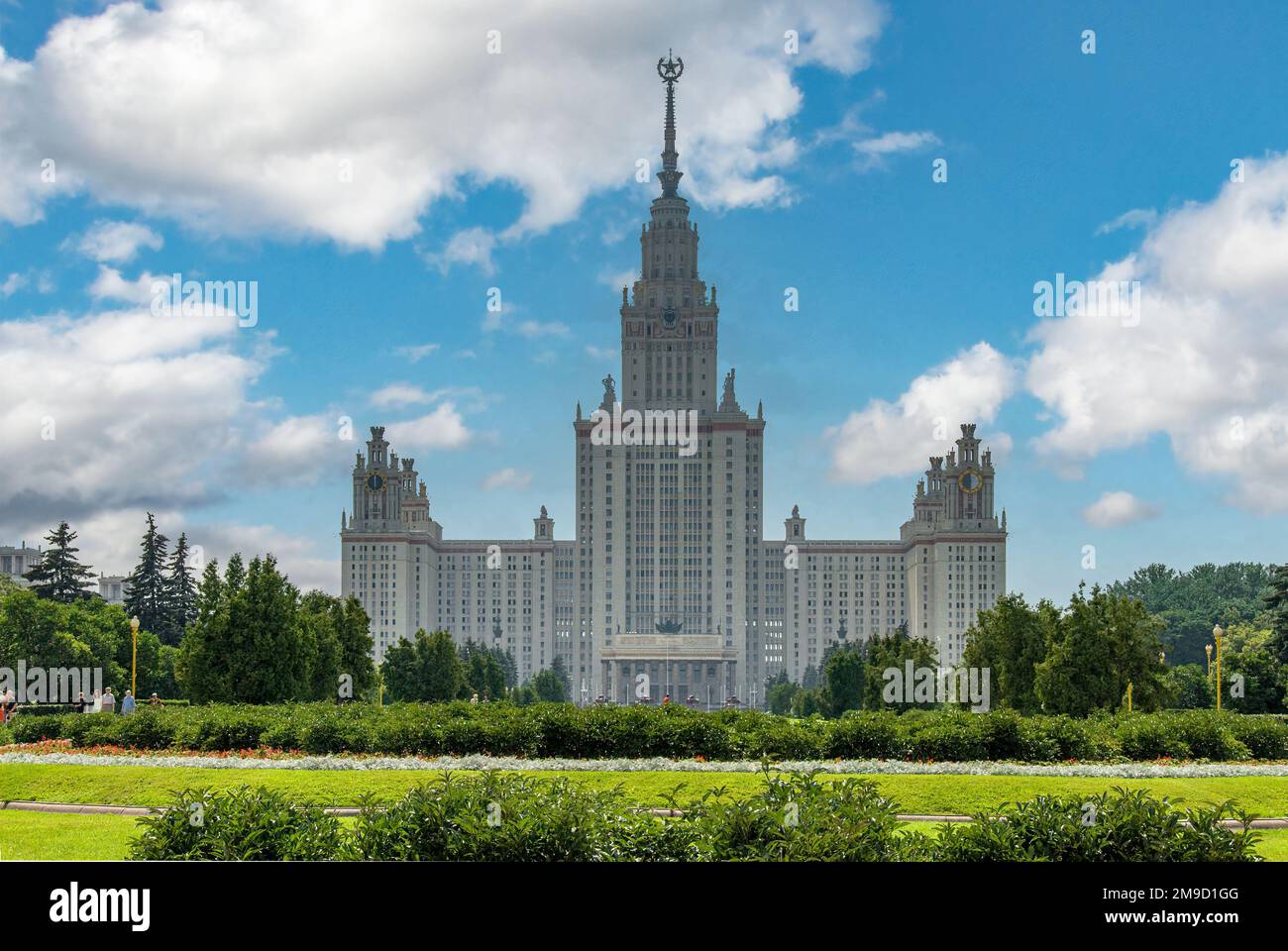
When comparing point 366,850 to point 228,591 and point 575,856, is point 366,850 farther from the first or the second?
point 228,591

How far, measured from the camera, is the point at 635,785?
2145cm

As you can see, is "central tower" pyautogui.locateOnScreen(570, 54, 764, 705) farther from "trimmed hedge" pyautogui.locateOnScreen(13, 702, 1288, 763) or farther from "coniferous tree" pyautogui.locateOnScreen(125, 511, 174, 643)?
"trimmed hedge" pyautogui.locateOnScreen(13, 702, 1288, 763)

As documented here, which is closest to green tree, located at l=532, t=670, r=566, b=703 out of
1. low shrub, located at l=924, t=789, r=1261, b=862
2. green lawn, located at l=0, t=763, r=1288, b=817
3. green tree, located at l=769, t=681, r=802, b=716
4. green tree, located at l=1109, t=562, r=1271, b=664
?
green tree, located at l=769, t=681, r=802, b=716

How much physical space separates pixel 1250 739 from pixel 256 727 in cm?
2138

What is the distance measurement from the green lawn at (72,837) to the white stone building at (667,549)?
139684mm

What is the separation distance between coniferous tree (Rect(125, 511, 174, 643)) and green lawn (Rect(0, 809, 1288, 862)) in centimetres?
6290

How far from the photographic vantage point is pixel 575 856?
10016 millimetres

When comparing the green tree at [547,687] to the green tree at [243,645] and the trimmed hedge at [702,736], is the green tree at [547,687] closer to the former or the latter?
the green tree at [243,645]

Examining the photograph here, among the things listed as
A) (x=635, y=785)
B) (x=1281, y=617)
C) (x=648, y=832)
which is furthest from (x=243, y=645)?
(x=1281, y=617)

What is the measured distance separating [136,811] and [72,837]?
9.26ft

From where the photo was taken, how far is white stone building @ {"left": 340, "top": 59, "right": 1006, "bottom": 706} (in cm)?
16250

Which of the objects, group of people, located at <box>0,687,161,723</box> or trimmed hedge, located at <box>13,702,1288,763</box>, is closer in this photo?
trimmed hedge, located at <box>13,702,1288,763</box>
